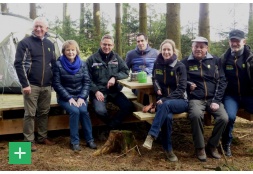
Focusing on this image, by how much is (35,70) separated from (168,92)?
6.44 feet

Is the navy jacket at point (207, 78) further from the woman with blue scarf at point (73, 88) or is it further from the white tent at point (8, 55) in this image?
the white tent at point (8, 55)

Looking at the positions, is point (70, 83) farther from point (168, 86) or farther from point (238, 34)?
point (238, 34)

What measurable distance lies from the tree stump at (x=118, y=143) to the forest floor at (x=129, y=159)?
0.08m

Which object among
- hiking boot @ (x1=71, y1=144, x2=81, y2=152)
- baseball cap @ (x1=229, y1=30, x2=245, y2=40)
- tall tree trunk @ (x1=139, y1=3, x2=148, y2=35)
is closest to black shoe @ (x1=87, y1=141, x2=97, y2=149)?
hiking boot @ (x1=71, y1=144, x2=81, y2=152)

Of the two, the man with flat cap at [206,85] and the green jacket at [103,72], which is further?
the green jacket at [103,72]

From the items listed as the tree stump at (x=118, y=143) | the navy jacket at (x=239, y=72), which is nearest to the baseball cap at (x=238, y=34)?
the navy jacket at (x=239, y=72)

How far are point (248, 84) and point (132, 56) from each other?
211cm

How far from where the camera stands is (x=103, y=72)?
17.0 ft

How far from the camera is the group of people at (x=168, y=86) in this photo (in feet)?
14.4

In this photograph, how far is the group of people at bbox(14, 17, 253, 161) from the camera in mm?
4395

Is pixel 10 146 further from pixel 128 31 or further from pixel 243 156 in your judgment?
pixel 128 31

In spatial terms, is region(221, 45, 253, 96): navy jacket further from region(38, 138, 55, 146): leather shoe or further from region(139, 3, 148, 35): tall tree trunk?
region(139, 3, 148, 35): tall tree trunk

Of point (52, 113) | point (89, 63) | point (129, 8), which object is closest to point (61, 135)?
point (52, 113)

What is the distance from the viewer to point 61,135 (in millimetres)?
5699
